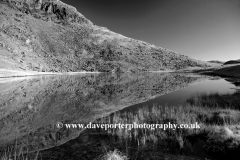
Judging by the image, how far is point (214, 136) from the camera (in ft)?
26.4

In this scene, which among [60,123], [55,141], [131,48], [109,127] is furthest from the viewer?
[131,48]

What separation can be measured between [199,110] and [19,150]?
13.6 meters

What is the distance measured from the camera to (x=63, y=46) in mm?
131750

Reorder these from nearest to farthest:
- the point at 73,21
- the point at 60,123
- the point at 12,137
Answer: the point at 12,137 < the point at 60,123 < the point at 73,21

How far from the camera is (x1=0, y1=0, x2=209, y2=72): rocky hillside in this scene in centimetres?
9900

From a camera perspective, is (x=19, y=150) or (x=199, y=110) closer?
(x=19, y=150)

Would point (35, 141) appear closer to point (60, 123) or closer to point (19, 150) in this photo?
point (19, 150)

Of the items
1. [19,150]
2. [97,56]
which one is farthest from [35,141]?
[97,56]

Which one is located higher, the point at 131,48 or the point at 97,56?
the point at 131,48

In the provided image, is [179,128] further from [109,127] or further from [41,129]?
[41,129]

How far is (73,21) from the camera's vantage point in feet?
590

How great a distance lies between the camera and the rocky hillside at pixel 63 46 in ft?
325

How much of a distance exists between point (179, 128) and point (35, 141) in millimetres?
8850

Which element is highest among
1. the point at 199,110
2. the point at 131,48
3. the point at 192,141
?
the point at 131,48
